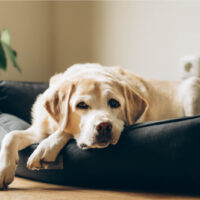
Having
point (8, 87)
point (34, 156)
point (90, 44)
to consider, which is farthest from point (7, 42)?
point (90, 44)

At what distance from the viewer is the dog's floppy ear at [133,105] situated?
2043 mm

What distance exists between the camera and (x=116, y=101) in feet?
6.38

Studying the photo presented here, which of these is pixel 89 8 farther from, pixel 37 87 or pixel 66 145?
pixel 66 145

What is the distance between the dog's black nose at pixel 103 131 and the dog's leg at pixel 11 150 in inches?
18.5

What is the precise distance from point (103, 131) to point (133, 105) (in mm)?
427

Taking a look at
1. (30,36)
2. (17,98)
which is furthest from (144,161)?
(30,36)

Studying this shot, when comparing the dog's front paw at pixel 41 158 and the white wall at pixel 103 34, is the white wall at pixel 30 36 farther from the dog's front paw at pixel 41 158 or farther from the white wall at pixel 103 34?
the dog's front paw at pixel 41 158

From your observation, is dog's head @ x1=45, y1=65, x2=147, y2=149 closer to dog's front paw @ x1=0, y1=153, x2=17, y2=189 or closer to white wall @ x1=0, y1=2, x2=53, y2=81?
dog's front paw @ x1=0, y1=153, x2=17, y2=189

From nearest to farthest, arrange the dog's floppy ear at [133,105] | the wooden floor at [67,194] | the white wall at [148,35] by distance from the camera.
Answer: the wooden floor at [67,194] < the dog's floppy ear at [133,105] < the white wall at [148,35]

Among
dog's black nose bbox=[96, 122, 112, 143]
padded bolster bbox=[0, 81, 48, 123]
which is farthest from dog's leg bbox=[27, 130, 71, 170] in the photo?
padded bolster bbox=[0, 81, 48, 123]

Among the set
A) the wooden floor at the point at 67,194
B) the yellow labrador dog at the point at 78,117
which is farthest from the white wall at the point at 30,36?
the wooden floor at the point at 67,194

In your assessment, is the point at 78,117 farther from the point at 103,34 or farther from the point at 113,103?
the point at 103,34

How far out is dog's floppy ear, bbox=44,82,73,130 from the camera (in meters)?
1.92

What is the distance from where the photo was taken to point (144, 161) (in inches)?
67.2
